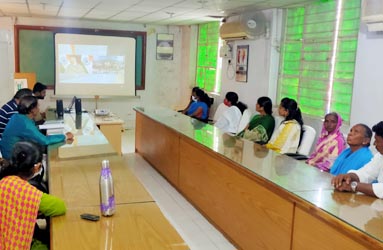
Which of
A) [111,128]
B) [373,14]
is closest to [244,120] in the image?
[111,128]

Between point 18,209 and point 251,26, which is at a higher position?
point 251,26

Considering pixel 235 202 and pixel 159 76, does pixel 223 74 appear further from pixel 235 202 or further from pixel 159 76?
pixel 235 202

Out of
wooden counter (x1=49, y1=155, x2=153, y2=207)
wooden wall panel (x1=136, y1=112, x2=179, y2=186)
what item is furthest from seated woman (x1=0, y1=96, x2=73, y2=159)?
wooden wall panel (x1=136, y1=112, x2=179, y2=186)

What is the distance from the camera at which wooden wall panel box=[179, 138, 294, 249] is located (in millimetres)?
2598

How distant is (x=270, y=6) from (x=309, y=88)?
126cm

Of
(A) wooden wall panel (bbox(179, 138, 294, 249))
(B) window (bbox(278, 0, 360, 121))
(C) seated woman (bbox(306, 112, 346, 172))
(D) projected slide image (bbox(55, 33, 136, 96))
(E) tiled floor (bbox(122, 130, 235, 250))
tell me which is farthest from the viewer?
(D) projected slide image (bbox(55, 33, 136, 96))

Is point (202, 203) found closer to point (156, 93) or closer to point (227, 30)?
point (227, 30)

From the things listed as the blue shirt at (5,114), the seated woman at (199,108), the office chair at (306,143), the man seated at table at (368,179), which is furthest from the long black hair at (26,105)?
the seated woman at (199,108)

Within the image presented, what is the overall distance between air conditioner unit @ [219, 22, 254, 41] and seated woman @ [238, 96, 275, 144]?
110cm

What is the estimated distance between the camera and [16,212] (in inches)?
71.3

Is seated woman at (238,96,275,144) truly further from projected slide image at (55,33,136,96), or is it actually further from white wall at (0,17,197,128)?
projected slide image at (55,33,136,96)

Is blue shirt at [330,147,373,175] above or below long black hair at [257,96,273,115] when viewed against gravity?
below

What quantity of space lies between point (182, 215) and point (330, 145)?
1.60 m

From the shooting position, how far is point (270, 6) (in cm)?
539
